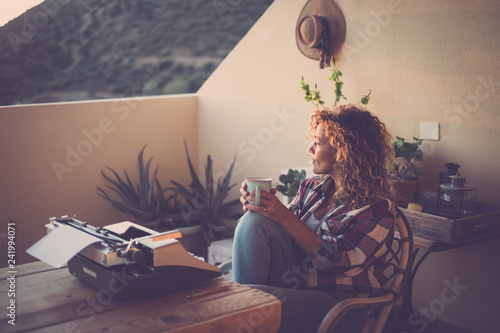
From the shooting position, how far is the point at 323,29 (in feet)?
10.9

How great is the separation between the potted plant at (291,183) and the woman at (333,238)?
108cm

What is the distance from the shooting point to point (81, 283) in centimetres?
170

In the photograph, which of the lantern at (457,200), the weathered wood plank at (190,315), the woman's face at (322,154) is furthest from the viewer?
the lantern at (457,200)

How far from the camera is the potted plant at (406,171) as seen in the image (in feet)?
8.87

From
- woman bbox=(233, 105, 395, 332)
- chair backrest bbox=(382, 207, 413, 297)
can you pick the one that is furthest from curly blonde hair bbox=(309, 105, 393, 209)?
chair backrest bbox=(382, 207, 413, 297)

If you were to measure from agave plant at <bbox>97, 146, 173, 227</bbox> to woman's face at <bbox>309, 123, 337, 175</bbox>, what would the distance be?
196cm

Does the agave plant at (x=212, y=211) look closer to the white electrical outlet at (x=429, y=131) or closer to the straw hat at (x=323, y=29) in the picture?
the straw hat at (x=323, y=29)

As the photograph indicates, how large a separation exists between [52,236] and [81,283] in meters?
0.17

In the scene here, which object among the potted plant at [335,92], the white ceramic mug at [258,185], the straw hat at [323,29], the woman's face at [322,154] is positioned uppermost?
the straw hat at [323,29]

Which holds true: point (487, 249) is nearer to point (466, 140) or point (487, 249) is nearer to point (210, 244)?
point (466, 140)

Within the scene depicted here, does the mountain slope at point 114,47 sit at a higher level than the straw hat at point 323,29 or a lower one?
higher

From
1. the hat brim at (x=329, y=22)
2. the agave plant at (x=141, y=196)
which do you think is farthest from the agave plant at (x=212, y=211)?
the hat brim at (x=329, y=22)

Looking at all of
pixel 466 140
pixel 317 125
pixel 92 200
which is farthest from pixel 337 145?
pixel 92 200

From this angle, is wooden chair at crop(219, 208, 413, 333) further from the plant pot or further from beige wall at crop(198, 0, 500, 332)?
beige wall at crop(198, 0, 500, 332)
